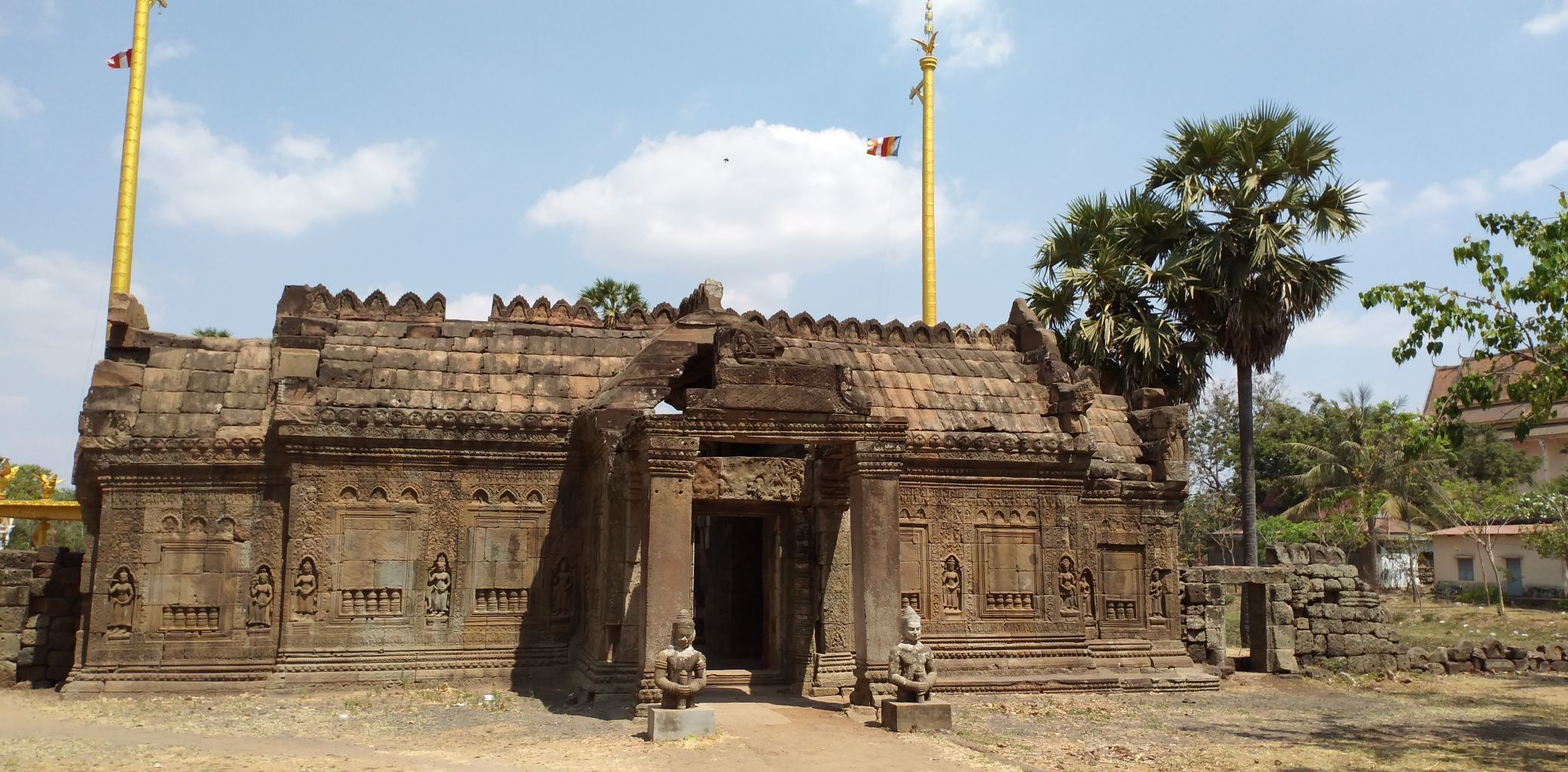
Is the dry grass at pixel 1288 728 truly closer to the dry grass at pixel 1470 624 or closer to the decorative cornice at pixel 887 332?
the decorative cornice at pixel 887 332

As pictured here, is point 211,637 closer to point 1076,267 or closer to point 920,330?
point 920,330

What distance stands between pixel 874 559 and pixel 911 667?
1376 millimetres

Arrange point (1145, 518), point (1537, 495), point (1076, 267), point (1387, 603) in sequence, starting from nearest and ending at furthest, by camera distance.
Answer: point (1145, 518)
point (1076, 267)
point (1537, 495)
point (1387, 603)

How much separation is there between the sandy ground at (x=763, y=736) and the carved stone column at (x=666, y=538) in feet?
3.27

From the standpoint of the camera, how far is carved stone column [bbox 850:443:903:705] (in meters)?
11.9

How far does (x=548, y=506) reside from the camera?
14.2m

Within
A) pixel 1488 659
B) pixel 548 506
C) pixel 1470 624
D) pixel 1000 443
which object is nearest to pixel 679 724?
pixel 548 506

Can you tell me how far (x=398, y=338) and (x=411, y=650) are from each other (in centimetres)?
410

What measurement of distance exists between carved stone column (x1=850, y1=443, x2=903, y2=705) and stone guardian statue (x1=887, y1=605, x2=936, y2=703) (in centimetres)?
71

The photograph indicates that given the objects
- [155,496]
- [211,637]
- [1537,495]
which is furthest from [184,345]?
[1537,495]

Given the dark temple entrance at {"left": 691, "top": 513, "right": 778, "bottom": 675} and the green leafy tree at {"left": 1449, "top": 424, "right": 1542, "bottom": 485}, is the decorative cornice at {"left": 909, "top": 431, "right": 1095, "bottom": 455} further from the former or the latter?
the green leafy tree at {"left": 1449, "top": 424, "right": 1542, "bottom": 485}

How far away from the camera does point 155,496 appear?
1370cm

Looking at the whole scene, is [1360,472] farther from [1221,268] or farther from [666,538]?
[666,538]

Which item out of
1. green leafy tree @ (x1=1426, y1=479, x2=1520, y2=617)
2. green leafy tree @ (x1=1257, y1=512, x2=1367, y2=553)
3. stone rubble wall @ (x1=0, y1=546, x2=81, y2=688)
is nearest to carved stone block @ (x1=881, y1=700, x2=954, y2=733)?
stone rubble wall @ (x1=0, y1=546, x2=81, y2=688)
